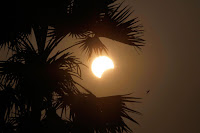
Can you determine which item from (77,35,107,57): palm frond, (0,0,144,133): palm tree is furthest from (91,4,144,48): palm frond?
(77,35,107,57): palm frond

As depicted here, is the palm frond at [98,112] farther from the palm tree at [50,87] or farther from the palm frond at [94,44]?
the palm frond at [94,44]

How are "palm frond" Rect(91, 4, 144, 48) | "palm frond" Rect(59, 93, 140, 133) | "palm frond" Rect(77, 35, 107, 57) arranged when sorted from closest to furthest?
"palm frond" Rect(59, 93, 140, 133) < "palm frond" Rect(91, 4, 144, 48) < "palm frond" Rect(77, 35, 107, 57)

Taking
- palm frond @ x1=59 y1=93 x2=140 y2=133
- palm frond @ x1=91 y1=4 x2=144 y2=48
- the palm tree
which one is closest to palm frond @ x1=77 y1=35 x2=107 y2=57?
palm frond @ x1=91 y1=4 x2=144 y2=48

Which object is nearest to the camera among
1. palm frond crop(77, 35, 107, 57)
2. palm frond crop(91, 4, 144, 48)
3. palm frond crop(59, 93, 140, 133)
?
palm frond crop(59, 93, 140, 133)

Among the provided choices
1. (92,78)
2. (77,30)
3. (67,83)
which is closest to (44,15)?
(77,30)

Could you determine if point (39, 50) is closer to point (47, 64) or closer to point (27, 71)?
point (47, 64)

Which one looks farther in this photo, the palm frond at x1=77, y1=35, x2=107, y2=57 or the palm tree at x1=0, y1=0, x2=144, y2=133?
the palm frond at x1=77, y1=35, x2=107, y2=57

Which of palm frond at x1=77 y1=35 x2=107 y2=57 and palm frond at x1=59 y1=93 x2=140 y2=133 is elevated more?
palm frond at x1=77 y1=35 x2=107 y2=57

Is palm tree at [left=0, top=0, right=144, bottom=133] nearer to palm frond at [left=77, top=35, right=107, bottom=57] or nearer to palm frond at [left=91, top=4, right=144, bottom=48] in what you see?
palm frond at [left=91, top=4, right=144, bottom=48]

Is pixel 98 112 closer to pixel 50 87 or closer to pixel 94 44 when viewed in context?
pixel 50 87

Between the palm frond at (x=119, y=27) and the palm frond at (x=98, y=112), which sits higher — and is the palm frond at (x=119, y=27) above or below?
above

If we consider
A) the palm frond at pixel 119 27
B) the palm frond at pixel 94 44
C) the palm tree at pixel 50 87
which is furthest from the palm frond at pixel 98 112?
the palm frond at pixel 94 44

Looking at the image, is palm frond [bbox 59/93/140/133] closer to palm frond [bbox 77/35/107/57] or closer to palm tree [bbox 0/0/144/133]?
palm tree [bbox 0/0/144/133]
